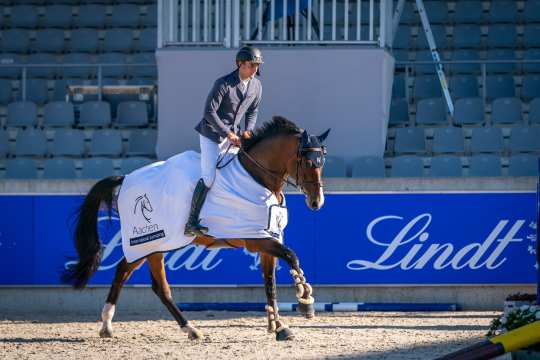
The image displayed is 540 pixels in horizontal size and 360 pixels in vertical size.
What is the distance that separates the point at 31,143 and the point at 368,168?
4.90 m

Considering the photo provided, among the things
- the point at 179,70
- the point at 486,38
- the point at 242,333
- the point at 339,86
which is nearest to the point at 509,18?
the point at 486,38

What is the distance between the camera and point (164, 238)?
10.4 m

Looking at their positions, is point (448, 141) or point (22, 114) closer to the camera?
point (448, 141)

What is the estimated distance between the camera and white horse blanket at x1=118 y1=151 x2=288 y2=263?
32.8ft

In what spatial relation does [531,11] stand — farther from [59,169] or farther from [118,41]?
[59,169]

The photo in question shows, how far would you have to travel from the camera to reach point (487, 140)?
15305 millimetres

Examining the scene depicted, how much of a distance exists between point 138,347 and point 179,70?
6.16 metres

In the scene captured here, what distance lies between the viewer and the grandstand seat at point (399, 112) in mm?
16125

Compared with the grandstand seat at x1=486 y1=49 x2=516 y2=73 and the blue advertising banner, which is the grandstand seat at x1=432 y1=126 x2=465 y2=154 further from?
the grandstand seat at x1=486 y1=49 x2=516 y2=73

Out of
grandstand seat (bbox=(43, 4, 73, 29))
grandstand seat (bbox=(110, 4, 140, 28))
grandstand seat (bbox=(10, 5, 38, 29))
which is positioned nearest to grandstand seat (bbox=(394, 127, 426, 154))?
grandstand seat (bbox=(110, 4, 140, 28))

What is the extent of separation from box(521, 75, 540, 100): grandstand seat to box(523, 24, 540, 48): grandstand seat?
1.28m

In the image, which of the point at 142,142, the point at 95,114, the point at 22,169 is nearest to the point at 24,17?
the point at 95,114

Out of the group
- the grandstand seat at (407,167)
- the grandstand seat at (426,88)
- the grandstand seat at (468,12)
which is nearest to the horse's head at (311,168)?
the grandstand seat at (407,167)

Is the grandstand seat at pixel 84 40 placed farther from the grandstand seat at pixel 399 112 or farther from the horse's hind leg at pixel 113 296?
the horse's hind leg at pixel 113 296
